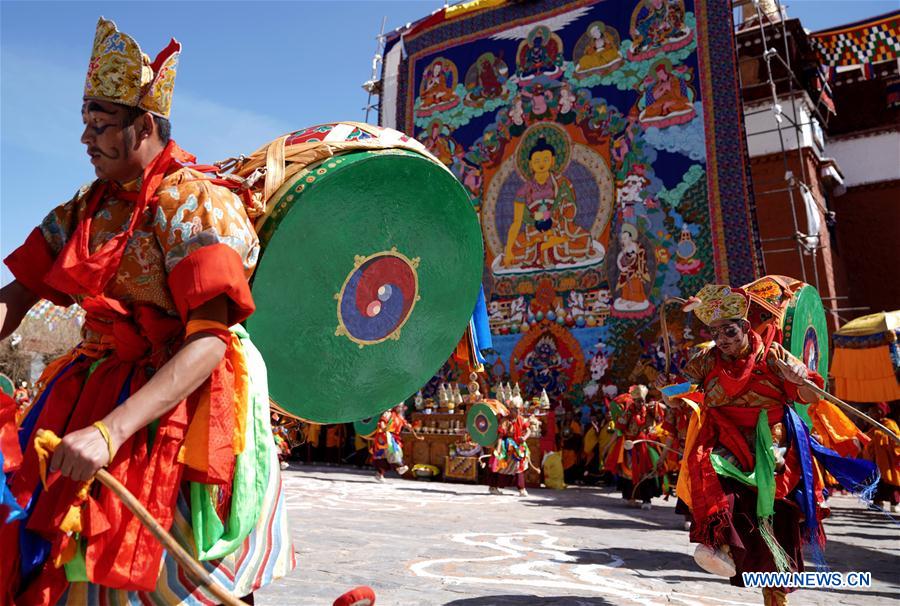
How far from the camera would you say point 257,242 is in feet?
5.32

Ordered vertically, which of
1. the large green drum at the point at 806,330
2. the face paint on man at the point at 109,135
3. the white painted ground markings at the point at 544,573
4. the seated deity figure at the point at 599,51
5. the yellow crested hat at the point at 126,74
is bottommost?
the white painted ground markings at the point at 544,573

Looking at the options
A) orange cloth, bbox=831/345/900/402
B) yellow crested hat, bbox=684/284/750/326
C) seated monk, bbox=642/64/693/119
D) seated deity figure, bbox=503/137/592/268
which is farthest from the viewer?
seated deity figure, bbox=503/137/592/268

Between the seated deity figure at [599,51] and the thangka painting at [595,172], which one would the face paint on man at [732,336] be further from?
the seated deity figure at [599,51]

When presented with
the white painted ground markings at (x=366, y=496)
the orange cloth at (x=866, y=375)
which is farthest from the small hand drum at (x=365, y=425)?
the orange cloth at (x=866, y=375)

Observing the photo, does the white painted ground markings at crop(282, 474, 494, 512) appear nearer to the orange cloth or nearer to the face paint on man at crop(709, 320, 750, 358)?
the orange cloth

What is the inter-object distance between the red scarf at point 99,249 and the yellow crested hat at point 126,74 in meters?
0.11

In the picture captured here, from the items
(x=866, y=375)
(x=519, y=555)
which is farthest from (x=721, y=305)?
(x=866, y=375)

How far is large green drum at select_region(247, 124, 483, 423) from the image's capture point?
1.82m

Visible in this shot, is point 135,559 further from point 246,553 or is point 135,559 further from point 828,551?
point 828,551

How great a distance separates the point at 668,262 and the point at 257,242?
1282 centimetres

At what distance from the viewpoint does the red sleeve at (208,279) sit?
1.41 metres

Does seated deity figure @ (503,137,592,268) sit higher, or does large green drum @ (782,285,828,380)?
seated deity figure @ (503,137,592,268)

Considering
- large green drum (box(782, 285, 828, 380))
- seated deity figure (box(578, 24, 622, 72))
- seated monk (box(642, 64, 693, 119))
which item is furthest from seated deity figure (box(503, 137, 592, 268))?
large green drum (box(782, 285, 828, 380))

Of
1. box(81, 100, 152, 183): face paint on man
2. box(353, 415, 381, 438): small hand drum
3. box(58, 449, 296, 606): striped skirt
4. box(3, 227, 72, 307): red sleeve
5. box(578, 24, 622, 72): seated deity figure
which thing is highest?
box(578, 24, 622, 72): seated deity figure
